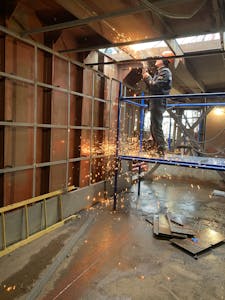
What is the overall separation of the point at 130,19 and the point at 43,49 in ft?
4.58

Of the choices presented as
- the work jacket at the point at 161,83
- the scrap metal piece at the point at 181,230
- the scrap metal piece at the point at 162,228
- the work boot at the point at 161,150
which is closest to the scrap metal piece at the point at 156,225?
the scrap metal piece at the point at 162,228

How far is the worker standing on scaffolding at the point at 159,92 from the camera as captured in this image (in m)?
4.27

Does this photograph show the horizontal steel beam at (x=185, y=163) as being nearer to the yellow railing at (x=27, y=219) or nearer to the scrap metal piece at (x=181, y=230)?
the scrap metal piece at (x=181, y=230)

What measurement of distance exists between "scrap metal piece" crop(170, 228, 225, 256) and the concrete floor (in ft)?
0.27

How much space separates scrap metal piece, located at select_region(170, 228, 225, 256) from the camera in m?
2.97

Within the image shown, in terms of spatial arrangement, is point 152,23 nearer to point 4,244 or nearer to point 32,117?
point 32,117

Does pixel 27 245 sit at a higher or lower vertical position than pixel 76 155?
lower

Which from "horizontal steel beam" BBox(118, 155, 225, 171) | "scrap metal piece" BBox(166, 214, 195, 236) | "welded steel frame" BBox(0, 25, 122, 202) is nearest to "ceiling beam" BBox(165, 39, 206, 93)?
"welded steel frame" BBox(0, 25, 122, 202)

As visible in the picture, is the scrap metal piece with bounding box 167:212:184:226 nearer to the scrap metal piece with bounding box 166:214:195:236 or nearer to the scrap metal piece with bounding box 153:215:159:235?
the scrap metal piece with bounding box 166:214:195:236

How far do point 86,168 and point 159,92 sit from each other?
2051 millimetres

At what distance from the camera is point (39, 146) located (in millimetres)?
3428

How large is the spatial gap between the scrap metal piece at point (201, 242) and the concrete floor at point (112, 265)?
8 centimetres

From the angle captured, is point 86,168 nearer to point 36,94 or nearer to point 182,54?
point 36,94

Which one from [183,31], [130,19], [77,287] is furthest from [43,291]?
[183,31]
